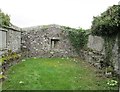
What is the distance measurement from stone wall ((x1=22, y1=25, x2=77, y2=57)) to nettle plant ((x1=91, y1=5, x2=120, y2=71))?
661 centimetres

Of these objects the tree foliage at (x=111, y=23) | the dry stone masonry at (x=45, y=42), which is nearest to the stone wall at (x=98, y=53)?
the tree foliage at (x=111, y=23)

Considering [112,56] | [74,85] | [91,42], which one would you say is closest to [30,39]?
[91,42]

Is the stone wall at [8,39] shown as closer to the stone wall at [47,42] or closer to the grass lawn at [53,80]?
the grass lawn at [53,80]

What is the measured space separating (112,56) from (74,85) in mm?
3371

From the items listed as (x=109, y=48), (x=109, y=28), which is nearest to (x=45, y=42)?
(x=109, y=48)

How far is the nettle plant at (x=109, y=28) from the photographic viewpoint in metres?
11.3

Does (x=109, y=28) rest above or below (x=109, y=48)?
above

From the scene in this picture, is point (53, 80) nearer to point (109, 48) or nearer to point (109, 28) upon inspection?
point (109, 28)

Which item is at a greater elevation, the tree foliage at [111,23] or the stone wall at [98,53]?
the tree foliage at [111,23]

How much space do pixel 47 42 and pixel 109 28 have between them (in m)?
9.31

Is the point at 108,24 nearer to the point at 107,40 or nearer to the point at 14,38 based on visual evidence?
the point at 107,40

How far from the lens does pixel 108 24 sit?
1196cm

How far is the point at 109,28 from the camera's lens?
12156mm

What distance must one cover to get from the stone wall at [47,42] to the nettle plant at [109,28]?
6.61 metres
